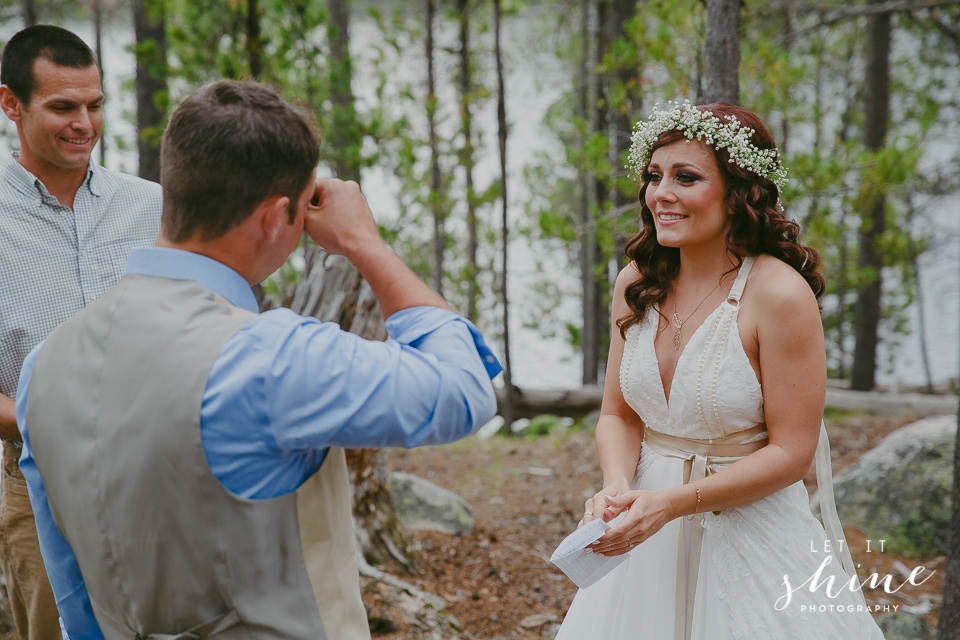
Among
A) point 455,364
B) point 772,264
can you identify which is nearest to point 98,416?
point 455,364

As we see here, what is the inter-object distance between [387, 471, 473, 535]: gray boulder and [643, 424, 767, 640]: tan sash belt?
3212 millimetres

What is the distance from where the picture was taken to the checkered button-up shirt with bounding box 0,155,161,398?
2557 millimetres

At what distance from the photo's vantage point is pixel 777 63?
270 inches

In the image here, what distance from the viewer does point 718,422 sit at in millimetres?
2389

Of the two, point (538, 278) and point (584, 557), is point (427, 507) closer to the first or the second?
point (584, 557)

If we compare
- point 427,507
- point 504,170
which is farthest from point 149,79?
point 427,507

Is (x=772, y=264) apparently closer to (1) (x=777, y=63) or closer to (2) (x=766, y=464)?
(2) (x=766, y=464)

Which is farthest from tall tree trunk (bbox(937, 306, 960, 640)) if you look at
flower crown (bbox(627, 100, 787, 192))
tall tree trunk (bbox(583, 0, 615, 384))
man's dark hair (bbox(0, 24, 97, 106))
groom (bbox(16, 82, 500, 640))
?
tall tree trunk (bbox(583, 0, 615, 384))

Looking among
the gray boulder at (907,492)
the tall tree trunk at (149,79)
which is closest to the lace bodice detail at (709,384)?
the gray boulder at (907,492)

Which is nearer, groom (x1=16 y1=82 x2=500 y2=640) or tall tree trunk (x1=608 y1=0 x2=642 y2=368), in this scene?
groom (x1=16 y1=82 x2=500 y2=640)

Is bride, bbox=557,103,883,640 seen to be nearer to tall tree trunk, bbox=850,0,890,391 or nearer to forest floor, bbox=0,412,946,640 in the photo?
forest floor, bbox=0,412,946,640

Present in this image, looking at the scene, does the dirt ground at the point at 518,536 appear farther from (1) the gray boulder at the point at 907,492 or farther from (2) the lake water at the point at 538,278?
(2) the lake water at the point at 538,278

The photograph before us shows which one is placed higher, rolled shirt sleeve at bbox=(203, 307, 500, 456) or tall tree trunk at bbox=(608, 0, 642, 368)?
tall tree trunk at bbox=(608, 0, 642, 368)

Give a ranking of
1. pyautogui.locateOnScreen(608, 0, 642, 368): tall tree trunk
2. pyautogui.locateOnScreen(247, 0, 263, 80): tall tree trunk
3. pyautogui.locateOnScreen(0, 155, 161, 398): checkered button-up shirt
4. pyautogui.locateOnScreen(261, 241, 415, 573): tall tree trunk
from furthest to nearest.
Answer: pyautogui.locateOnScreen(247, 0, 263, 80): tall tree trunk < pyautogui.locateOnScreen(608, 0, 642, 368): tall tree trunk < pyautogui.locateOnScreen(261, 241, 415, 573): tall tree trunk < pyautogui.locateOnScreen(0, 155, 161, 398): checkered button-up shirt
